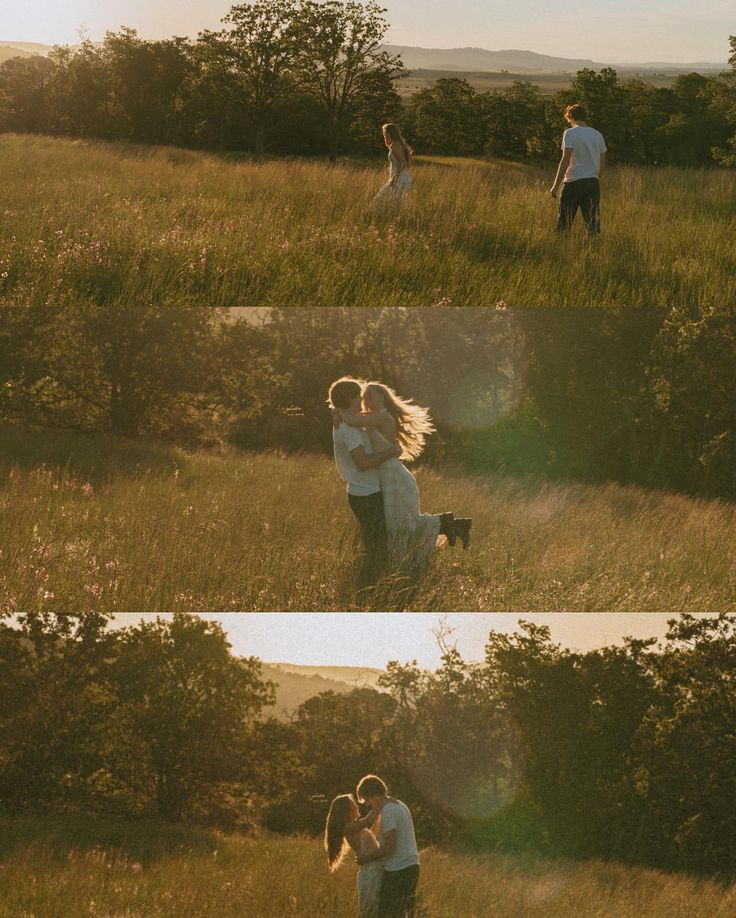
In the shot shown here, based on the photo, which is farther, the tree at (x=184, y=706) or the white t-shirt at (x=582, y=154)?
the white t-shirt at (x=582, y=154)

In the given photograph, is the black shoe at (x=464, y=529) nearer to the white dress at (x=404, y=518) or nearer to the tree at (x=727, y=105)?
the white dress at (x=404, y=518)

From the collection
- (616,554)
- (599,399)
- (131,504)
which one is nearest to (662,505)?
(616,554)

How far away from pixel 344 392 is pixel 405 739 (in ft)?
14.1

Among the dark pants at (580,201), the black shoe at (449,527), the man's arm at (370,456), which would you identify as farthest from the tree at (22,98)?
the black shoe at (449,527)

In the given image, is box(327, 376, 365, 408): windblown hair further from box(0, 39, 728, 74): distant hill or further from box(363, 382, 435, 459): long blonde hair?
box(0, 39, 728, 74): distant hill

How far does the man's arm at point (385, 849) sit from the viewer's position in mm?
6672

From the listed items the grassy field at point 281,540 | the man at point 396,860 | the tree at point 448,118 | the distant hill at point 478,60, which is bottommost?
the man at point 396,860

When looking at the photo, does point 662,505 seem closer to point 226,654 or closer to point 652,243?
point 652,243

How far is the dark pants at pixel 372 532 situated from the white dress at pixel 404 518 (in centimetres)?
6

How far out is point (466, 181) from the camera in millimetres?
10641

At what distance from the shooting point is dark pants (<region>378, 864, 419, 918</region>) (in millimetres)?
6742

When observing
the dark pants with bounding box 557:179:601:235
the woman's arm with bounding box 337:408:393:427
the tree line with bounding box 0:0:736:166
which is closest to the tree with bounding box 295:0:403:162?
the tree line with bounding box 0:0:736:166

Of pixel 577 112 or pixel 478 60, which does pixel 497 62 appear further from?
pixel 577 112

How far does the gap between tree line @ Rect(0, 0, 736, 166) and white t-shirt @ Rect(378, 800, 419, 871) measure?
24.9ft
